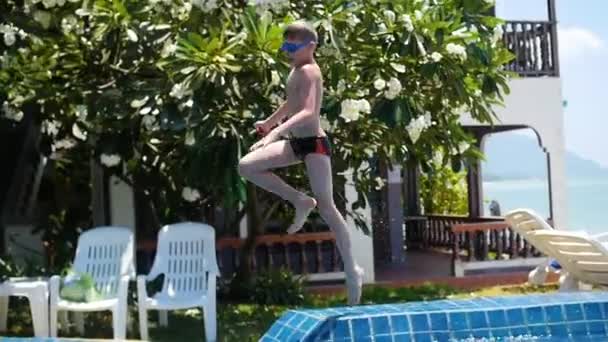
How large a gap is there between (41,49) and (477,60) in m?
4.31

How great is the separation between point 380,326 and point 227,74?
3064mm

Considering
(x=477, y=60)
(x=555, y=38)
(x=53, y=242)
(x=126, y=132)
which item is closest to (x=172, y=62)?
(x=126, y=132)

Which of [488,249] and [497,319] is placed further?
[488,249]

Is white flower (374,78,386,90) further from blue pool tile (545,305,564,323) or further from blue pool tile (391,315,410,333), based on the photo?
blue pool tile (391,315,410,333)

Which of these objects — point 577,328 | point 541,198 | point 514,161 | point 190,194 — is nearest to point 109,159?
point 190,194

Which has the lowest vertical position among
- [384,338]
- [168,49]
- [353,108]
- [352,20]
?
[384,338]

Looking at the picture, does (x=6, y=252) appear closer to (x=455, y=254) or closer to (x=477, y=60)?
(x=455, y=254)

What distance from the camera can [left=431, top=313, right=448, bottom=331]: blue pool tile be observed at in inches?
212

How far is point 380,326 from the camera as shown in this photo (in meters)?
5.29

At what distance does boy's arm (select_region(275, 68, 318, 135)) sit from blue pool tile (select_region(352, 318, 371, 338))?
46.8 inches

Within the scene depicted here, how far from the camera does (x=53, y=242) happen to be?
11969 mm

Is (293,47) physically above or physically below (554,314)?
above

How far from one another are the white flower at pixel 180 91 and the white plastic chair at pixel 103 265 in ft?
5.39

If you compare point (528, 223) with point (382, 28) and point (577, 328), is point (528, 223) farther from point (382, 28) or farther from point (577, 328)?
point (577, 328)
